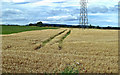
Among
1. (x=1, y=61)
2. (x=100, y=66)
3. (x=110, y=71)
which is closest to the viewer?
(x=110, y=71)

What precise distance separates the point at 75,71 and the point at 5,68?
116 inches

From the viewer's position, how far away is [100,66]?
26.4 feet

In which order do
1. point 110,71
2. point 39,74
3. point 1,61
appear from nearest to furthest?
point 39,74, point 110,71, point 1,61

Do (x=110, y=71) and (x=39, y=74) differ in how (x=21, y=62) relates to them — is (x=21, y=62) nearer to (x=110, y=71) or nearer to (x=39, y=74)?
(x=39, y=74)

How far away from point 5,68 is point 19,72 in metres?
0.99

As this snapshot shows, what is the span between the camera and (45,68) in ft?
24.3

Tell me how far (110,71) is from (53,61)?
8.70ft

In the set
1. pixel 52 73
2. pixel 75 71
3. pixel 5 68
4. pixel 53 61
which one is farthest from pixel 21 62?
pixel 75 71

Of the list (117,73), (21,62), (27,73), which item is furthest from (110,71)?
(21,62)

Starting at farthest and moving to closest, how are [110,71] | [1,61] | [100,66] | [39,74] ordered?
1. [1,61]
2. [100,66]
3. [110,71]
4. [39,74]

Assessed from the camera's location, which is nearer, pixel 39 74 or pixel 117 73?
pixel 39 74

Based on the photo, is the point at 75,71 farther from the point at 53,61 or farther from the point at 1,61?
the point at 1,61

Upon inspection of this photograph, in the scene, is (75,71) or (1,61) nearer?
(75,71)

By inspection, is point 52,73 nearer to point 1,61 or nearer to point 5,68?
point 5,68
